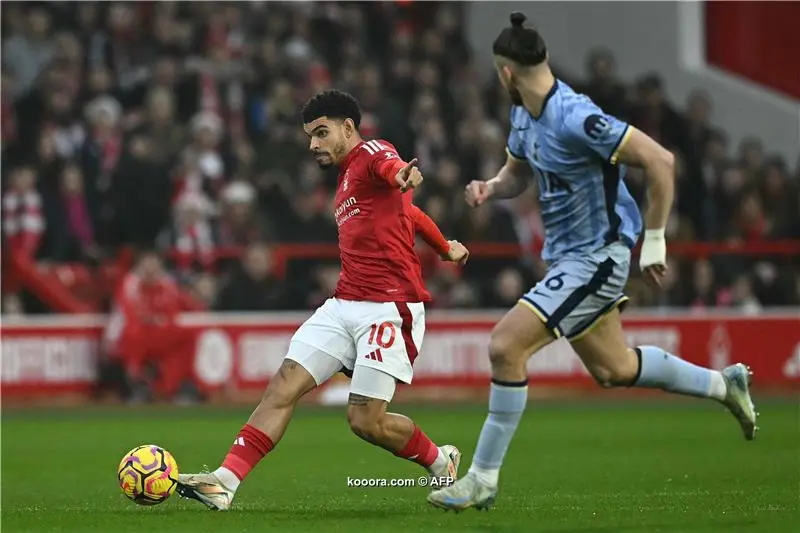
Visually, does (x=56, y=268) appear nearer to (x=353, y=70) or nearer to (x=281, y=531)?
(x=353, y=70)

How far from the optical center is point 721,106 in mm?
23328

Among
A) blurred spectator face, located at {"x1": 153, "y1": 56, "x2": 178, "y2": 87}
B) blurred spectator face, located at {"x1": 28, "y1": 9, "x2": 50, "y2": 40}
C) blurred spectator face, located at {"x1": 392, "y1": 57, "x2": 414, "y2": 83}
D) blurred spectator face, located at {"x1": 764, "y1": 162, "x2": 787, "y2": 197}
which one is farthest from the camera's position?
blurred spectator face, located at {"x1": 392, "y1": 57, "x2": 414, "y2": 83}

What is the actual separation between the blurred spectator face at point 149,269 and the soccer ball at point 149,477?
9.93 metres

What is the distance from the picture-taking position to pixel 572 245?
8164 mm

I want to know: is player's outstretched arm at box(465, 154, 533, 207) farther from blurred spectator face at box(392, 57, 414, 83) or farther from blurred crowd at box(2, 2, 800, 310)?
blurred spectator face at box(392, 57, 414, 83)

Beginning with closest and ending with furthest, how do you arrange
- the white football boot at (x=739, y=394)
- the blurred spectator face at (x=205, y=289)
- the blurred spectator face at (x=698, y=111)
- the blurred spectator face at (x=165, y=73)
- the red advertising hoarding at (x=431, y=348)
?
the white football boot at (x=739, y=394), the red advertising hoarding at (x=431, y=348), the blurred spectator face at (x=205, y=289), the blurred spectator face at (x=165, y=73), the blurred spectator face at (x=698, y=111)

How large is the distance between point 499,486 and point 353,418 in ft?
5.71

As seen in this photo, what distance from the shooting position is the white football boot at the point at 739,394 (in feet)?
28.5

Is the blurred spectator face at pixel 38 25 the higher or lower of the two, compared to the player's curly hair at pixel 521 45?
lower

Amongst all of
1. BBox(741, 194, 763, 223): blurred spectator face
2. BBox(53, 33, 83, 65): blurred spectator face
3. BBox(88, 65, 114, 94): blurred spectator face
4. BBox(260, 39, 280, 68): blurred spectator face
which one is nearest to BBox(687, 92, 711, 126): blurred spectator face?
BBox(741, 194, 763, 223): blurred spectator face

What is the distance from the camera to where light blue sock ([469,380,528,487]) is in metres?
7.72

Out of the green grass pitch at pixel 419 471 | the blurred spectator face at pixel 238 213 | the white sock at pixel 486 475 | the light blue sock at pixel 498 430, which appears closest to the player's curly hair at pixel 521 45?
the light blue sock at pixel 498 430

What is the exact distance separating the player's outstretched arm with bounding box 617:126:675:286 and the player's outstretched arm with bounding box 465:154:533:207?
98 centimetres

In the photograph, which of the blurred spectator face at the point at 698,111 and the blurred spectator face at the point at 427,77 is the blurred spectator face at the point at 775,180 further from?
the blurred spectator face at the point at 427,77
